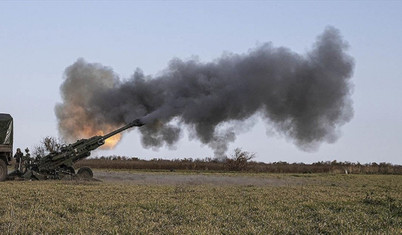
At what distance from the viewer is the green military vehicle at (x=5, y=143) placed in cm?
3036

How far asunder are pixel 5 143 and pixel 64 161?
353 centimetres

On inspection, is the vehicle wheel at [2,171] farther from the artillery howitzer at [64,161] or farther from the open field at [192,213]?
the open field at [192,213]

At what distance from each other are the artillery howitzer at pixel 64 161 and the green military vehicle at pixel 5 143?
1348 millimetres

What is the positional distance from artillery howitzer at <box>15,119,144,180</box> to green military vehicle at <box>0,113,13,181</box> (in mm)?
1348

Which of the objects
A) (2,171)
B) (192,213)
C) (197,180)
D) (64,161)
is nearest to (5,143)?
(2,171)

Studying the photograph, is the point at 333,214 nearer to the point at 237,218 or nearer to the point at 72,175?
the point at 237,218

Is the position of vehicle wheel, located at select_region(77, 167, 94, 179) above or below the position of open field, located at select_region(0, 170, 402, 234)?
above

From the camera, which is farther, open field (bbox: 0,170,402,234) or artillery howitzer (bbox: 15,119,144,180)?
artillery howitzer (bbox: 15,119,144,180)

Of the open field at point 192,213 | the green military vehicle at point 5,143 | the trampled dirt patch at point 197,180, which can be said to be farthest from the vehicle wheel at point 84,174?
the open field at point 192,213

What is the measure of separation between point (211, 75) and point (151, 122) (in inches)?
197

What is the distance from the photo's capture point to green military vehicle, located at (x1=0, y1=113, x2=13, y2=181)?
3036 centimetres

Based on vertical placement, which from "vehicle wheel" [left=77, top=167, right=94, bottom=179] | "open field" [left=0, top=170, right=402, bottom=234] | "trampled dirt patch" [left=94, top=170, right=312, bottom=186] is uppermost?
"vehicle wheel" [left=77, top=167, right=94, bottom=179]

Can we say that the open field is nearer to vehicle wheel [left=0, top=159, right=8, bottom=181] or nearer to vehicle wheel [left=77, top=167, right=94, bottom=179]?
vehicle wheel [left=0, top=159, right=8, bottom=181]

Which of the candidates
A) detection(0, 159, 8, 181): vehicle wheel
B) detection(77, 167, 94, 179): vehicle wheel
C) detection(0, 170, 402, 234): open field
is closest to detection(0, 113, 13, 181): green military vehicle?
detection(0, 159, 8, 181): vehicle wheel
